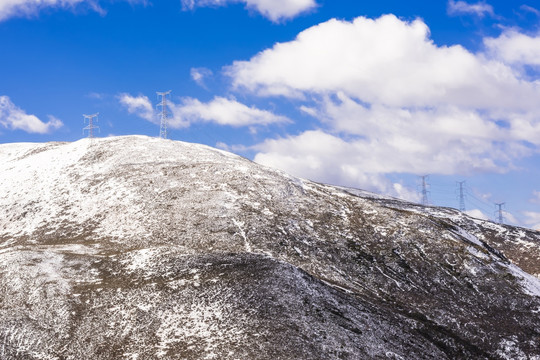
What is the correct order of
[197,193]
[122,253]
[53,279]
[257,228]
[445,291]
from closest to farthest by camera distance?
[53,279] < [122,253] < [445,291] < [257,228] < [197,193]

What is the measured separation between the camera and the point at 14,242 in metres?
69.3

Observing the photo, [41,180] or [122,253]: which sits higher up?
[41,180]

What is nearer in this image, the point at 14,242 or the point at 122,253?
the point at 122,253

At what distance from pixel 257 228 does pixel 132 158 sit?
33.7 metres

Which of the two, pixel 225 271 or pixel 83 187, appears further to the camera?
pixel 83 187

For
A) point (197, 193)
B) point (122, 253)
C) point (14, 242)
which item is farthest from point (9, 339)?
point (197, 193)

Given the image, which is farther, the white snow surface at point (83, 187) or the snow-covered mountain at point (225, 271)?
the white snow surface at point (83, 187)

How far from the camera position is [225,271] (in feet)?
169

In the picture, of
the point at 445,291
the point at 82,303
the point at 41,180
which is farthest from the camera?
the point at 41,180

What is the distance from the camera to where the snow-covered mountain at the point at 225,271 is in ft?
142

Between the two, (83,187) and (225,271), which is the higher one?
(83,187)

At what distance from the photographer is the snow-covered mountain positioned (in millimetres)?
43406

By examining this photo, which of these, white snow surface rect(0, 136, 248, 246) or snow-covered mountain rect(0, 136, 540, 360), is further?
white snow surface rect(0, 136, 248, 246)

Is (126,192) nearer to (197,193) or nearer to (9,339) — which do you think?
(197,193)
